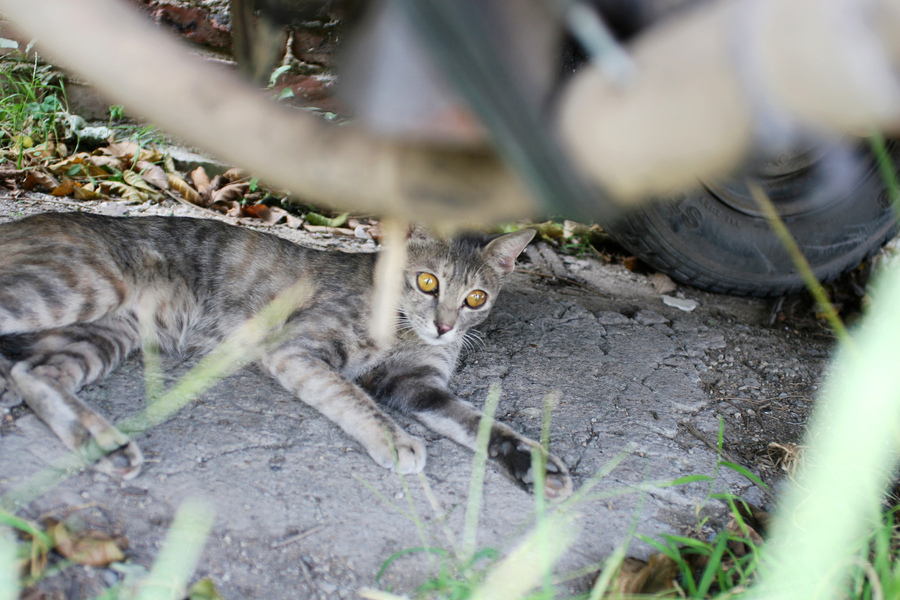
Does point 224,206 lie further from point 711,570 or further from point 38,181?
point 711,570

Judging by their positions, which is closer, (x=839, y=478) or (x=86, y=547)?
(x=86, y=547)

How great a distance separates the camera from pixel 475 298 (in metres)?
2.98

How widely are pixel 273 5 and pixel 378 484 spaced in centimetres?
144

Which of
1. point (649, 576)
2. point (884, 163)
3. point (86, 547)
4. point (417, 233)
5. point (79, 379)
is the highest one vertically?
point (884, 163)

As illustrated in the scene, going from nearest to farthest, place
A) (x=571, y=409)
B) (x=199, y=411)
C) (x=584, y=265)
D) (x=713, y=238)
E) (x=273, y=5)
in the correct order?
1. (x=273, y=5)
2. (x=199, y=411)
3. (x=571, y=409)
4. (x=713, y=238)
5. (x=584, y=265)

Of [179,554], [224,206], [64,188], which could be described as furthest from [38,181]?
[179,554]

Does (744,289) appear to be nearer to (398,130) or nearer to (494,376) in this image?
(494,376)

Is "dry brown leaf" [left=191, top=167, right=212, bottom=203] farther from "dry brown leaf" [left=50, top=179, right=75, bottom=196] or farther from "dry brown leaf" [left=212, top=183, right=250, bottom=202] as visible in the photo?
"dry brown leaf" [left=50, top=179, right=75, bottom=196]

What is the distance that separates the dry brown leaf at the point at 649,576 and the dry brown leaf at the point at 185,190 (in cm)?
375

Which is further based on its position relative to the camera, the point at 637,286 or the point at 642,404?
the point at 637,286

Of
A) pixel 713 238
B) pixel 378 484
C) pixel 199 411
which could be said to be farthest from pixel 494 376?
pixel 713 238

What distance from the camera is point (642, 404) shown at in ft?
8.67

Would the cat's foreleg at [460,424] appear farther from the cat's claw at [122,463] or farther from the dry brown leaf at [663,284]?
the dry brown leaf at [663,284]

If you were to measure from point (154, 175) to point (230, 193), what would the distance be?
55 cm
